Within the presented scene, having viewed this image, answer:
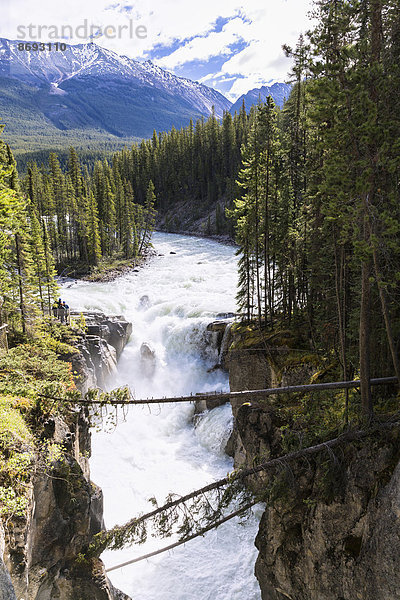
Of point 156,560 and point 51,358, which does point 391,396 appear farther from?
point 51,358

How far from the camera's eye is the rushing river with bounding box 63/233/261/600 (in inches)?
585

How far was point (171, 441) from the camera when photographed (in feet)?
75.6

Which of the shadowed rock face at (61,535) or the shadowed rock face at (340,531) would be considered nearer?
the shadowed rock face at (340,531)

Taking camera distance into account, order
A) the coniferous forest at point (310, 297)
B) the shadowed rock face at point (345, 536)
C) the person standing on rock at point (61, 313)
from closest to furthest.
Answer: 1. the shadowed rock face at point (345, 536)
2. the coniferous forest at point (310, 297)
3. the person standing on rock at point (61, 313)

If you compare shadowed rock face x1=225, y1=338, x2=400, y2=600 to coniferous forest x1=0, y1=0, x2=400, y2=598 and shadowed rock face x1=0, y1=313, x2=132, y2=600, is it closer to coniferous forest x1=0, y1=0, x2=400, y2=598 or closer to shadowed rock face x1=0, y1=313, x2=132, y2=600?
coniferous forest x1=0, y1=0, x2=400, y2=598

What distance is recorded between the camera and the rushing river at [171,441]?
48.7 feet

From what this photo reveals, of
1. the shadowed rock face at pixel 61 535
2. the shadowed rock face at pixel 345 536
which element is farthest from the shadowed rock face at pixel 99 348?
the shadowed rock face at pixel 345 536

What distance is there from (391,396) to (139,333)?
2428 centimetres

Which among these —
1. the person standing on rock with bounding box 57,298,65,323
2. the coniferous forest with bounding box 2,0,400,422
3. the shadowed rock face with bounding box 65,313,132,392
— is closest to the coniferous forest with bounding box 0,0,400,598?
the coniferous forest with bounding box 2,0,400,422

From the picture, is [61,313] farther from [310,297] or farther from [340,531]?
[340,531]

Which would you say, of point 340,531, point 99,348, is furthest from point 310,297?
point 99,348

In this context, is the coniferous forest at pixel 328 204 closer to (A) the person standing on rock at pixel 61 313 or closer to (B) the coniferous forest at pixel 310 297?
(B) the coniferous forest at pixel 310 297

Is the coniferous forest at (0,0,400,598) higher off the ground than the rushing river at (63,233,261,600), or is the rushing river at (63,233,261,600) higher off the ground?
the coniferous forest at (0,0,400,598)

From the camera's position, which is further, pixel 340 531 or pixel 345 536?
pixel 340 531
